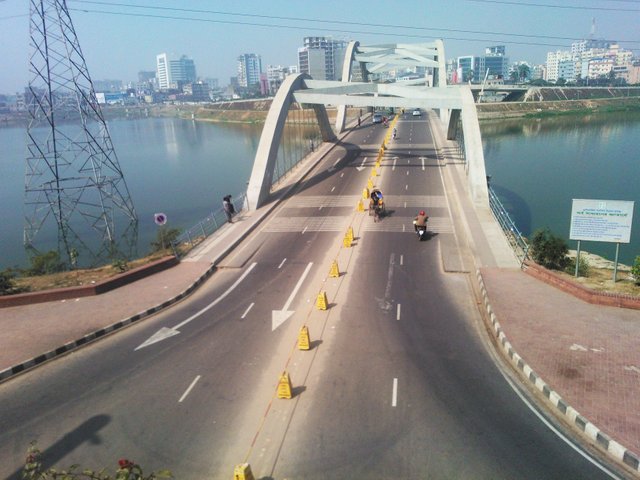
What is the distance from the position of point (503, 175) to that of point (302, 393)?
149 ft

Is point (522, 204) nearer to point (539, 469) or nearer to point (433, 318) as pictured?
point (433, 318)

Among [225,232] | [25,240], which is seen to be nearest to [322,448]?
[225,232]

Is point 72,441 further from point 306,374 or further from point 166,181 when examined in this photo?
point 166,181

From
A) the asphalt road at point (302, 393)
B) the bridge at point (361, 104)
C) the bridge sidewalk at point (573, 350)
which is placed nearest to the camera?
the asphalt road at point (302, 393)

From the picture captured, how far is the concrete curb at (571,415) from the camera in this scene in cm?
869

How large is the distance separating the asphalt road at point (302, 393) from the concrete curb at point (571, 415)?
57 centimetres

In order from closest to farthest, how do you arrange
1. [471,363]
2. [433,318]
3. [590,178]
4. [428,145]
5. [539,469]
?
1. [539,469]
2. [471,363]
3. [433,318]
4. [590,178]
5. [428,145]

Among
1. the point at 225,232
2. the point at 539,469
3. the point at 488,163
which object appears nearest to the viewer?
the point at 539,469

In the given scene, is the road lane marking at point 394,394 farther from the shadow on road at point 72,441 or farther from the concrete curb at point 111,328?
the concrete curb at point 111,328

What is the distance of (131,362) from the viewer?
513 inches

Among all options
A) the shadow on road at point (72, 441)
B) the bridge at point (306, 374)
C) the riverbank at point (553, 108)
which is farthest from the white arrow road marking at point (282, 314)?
the riverbank at point (553, 108)

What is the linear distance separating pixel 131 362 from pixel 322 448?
6506mm

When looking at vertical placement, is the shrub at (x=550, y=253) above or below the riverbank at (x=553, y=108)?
below

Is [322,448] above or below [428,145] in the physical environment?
below
